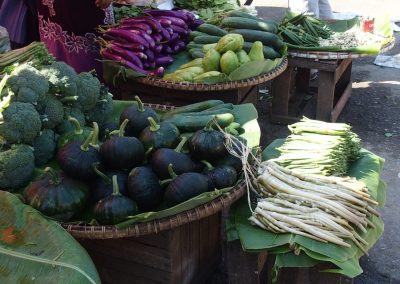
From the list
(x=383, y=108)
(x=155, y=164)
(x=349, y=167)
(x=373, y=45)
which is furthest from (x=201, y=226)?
(x=383, y=108)

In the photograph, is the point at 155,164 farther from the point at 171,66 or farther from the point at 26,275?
the point at 171,66

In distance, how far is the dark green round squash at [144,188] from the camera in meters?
2.20

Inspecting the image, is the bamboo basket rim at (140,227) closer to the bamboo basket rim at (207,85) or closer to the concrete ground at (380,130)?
the concrete ground at (380,130)

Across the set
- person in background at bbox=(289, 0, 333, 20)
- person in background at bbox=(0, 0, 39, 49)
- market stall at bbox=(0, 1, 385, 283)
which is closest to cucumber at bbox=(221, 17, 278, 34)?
person in background at bbox=(289, 0, 333, 20)

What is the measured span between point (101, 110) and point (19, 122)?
0.66m

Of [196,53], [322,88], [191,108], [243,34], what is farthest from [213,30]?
[191,108]

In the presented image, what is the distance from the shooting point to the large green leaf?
179cm

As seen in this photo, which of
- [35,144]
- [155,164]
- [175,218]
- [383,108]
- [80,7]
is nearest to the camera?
[175,218]

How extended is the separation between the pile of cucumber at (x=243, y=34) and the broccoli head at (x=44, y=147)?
195cm

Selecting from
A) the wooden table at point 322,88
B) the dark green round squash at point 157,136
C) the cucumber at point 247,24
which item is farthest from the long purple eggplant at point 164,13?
the dark green round squash at point 157,136

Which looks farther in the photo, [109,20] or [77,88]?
[109,20]

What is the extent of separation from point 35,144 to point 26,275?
86 cm

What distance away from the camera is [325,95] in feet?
15.3

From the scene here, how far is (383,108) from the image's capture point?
17.4 ft
